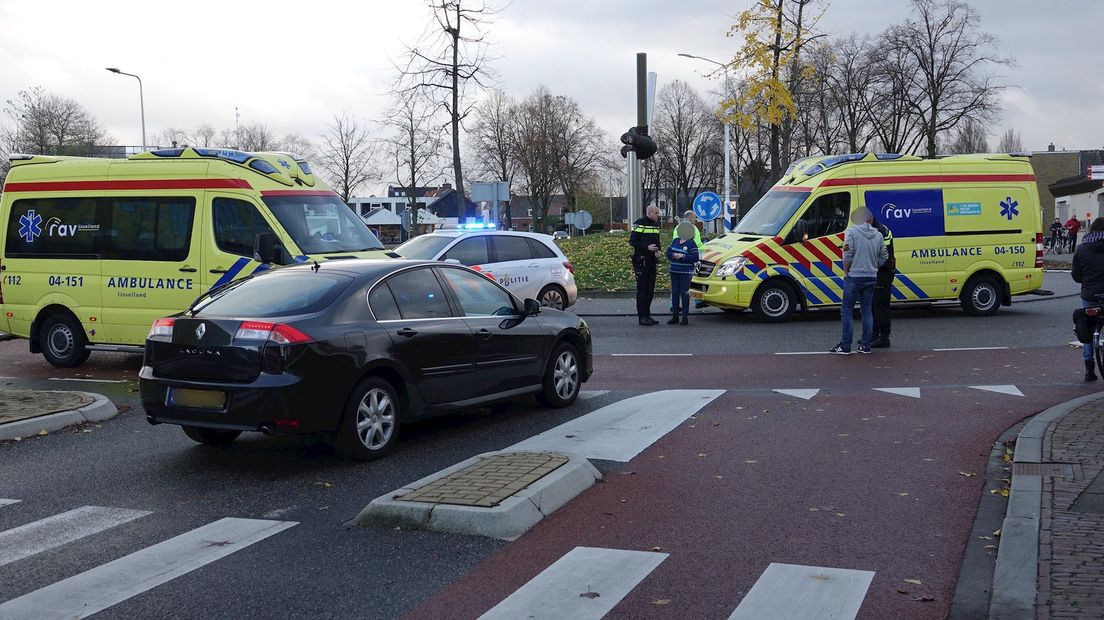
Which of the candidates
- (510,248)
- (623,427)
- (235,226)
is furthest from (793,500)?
(510,248)

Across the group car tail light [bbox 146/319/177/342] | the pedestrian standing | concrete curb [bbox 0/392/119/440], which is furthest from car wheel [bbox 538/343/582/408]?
the pedestrian standing

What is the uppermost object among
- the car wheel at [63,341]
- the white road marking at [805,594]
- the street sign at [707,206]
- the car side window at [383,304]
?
the street sign at [707,206]

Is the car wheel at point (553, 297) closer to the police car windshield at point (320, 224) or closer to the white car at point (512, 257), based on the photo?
the white car at point (512, 257)

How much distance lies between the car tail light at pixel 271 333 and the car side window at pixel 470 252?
9219 millimetres

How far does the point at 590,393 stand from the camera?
10.4 metres

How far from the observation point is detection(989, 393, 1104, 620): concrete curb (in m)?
4.26

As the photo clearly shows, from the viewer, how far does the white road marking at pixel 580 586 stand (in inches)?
170

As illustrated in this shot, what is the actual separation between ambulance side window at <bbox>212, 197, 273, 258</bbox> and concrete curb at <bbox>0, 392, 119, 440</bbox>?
286 cm

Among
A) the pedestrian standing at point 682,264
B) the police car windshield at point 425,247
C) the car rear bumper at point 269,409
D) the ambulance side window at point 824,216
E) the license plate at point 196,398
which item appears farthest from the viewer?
the ambulance side window at point 824,216

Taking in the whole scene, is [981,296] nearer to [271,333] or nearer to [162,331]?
[271,333]

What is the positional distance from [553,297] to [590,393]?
711 cm

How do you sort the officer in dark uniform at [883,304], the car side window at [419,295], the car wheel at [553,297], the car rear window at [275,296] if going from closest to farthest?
1. the car rear window at [275,296]
2. the car side window at [419,295]
3. the officer in dark uniform at [883,304]
4. the car wheel at [553,297]

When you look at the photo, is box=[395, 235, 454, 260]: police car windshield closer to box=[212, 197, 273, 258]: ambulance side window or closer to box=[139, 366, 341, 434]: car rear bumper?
box=[212, 197, 273, 258]: ambulance side window

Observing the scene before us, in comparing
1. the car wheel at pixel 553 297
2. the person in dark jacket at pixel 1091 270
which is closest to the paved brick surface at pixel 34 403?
the car wheel at pixel 553 297
